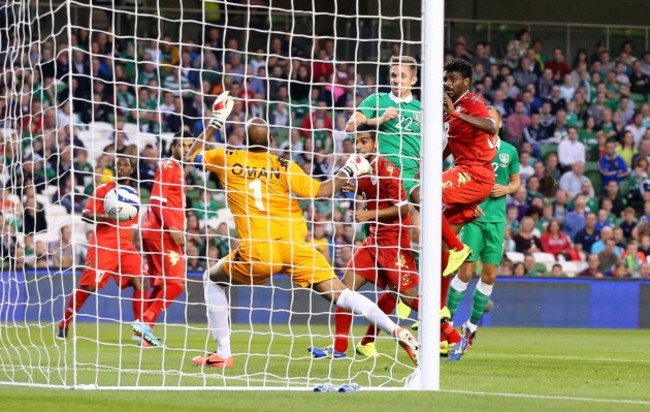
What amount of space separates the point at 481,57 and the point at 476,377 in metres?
15.5

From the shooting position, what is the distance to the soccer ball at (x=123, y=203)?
12.3m

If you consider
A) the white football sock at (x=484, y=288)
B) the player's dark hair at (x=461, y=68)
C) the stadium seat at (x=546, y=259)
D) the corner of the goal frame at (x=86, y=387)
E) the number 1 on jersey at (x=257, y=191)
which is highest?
the player's dark hair at (x=461, y=68)

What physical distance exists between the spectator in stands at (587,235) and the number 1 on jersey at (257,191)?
1273 centimetres

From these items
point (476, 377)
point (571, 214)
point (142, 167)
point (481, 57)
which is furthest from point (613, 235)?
point (476, 377)

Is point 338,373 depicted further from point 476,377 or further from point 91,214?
point 91,214

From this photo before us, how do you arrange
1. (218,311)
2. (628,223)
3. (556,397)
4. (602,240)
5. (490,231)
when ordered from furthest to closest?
(628,223) < (602,240) < (490,231) < (218,311) < (556,397)

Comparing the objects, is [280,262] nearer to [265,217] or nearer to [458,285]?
[265,217]

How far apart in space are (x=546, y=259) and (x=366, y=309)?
12.3 meters

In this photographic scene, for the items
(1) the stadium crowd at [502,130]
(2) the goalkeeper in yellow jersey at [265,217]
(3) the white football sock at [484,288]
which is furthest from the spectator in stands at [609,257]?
(2) the goalkeeper in yellow jersey at [265,217]

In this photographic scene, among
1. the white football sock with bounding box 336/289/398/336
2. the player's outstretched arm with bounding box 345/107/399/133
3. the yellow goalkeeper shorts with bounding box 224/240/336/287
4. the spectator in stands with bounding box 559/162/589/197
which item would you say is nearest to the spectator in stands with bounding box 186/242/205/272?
the spectator in stands with bounding box 559/162/589/197

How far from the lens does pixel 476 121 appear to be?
1057 cm

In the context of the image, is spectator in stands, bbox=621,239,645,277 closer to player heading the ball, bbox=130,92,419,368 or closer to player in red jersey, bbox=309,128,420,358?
player in red jersey, bbox=309,128,420,358

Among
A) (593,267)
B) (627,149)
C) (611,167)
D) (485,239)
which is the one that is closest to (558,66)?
(627,149)

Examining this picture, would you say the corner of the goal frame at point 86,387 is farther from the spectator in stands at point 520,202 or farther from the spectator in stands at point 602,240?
the spectator in stands at point 602,240
